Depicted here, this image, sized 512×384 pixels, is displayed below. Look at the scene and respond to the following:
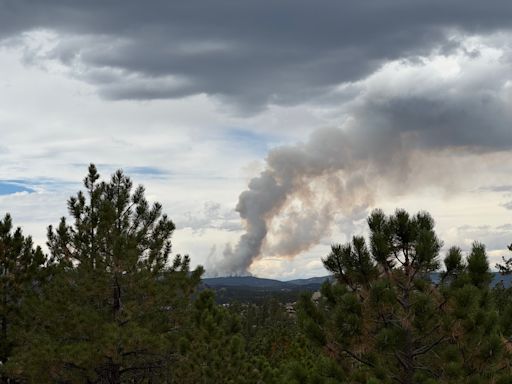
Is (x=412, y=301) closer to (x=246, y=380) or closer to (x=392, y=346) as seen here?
(x=392, y=346)

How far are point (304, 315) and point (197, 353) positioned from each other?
1513 cm

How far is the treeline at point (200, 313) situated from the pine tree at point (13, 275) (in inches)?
2.1

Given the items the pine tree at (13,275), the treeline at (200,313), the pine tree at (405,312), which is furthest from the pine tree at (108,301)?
the pine tree at (405,312)

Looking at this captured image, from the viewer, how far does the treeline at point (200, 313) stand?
1210 centimetres

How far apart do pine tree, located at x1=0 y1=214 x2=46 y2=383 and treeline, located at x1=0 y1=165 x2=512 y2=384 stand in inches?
2.1

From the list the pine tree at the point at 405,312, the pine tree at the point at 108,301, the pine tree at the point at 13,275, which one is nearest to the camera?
the pine tree at the point at 405,312

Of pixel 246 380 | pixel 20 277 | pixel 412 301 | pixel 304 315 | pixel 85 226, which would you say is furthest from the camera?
pixel 246 380

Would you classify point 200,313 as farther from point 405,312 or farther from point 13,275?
point 405,312

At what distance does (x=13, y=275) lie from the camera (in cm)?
2616

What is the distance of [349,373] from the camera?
41.4 feet

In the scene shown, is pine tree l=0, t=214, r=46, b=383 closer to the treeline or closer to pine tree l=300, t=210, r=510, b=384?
the treeline

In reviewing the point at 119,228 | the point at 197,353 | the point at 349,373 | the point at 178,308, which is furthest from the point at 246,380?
the point at 349,373

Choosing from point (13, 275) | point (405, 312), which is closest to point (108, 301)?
point (13, 275)

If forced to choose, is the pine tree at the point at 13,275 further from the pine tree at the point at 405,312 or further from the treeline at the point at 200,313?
the pine tree at the point at 405,312
